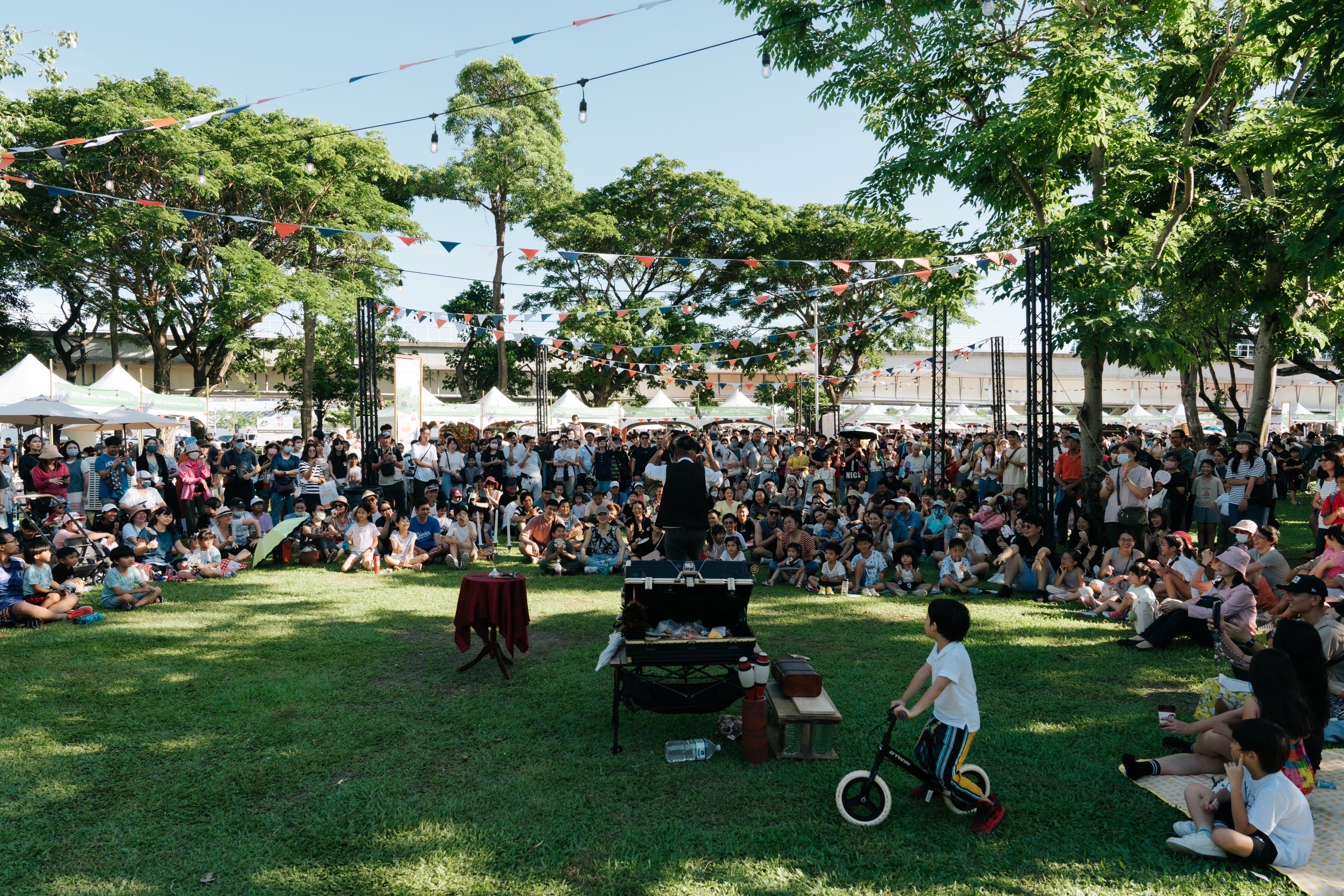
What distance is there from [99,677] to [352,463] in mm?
8772

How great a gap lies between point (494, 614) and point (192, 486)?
8740mm

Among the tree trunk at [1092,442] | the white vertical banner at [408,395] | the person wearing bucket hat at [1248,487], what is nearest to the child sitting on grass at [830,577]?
the tree trunk at [1092,442]

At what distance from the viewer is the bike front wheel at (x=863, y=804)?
14.3ft

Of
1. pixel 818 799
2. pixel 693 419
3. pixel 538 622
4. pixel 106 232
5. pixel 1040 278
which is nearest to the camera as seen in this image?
pixel 818 799

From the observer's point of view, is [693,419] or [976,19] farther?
[693,419]

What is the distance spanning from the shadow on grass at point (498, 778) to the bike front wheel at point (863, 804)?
0.08 meters

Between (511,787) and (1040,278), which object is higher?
(1040,278)

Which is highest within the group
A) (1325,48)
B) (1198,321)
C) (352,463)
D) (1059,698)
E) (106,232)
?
(106,232)

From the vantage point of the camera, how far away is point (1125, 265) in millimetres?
12422

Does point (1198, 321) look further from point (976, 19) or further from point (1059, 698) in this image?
→ point (1059, 698)

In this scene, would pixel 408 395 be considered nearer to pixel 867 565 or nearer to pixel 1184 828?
pixel 867 565

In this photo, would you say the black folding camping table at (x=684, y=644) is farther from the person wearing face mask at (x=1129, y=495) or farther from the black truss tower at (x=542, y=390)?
the black truss tower at (x=542, y=390)

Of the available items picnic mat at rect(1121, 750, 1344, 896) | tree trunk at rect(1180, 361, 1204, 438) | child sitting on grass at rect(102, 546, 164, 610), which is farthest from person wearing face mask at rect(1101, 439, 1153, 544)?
tree trunk at rect(1180, 361, 1204, 438)

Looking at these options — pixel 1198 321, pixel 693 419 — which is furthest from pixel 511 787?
pixel 693 419
